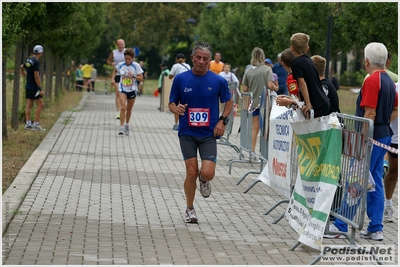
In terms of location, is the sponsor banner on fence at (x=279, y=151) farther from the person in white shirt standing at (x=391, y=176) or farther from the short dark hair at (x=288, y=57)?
the person in white shirt standing at (x=391, y=176)

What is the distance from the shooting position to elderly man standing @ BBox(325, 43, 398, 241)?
810 centimetres

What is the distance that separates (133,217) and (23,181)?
8.48 ft

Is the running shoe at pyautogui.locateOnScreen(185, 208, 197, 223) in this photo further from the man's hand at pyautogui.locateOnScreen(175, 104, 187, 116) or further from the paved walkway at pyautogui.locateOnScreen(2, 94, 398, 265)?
the man's hand at pyautogui.locateOnScreen(175, 104, 187, 116)

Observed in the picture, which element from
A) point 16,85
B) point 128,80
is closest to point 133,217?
point 128,80

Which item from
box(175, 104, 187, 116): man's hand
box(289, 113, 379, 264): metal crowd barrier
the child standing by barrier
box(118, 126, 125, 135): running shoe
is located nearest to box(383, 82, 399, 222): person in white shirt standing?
the child standing by barrier

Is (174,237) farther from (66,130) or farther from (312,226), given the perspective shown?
(66,130)

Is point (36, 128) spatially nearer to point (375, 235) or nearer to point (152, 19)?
point (375, 235)

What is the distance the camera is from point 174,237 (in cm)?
A: 820

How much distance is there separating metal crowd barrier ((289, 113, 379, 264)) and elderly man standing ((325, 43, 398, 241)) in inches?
19.6

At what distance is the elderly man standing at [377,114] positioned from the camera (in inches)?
319

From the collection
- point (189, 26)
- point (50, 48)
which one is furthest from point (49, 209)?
point (189, 26)

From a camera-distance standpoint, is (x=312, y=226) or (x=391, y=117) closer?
(x=312, y=226)

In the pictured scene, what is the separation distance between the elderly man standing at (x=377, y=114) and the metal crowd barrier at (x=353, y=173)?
0.50 meters

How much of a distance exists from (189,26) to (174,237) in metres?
66.1
